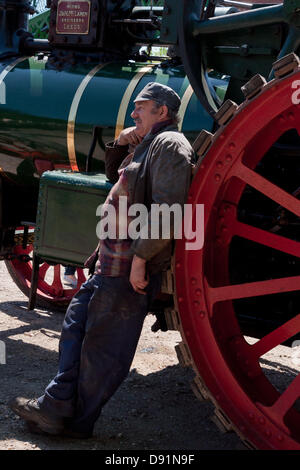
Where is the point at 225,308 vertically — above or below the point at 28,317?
above

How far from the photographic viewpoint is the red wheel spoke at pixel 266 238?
2865 mm

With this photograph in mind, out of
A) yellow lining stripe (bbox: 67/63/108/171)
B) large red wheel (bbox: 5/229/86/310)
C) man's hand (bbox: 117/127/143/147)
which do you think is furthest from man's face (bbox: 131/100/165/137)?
large red wheel (bbox: 5/229/86/310)

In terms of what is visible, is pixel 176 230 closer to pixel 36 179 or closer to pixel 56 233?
pixel 56 233

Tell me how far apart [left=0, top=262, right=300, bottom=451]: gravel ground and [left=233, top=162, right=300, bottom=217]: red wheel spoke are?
3.97 ft

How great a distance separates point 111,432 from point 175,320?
0.88 meters

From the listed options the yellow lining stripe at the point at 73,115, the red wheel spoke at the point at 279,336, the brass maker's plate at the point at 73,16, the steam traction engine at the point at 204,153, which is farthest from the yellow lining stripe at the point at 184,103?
the red wheel spoke at the point at 279,336

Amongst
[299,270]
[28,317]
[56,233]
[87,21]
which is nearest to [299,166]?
[299,270]

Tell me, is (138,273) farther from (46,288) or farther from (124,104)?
(46,288)

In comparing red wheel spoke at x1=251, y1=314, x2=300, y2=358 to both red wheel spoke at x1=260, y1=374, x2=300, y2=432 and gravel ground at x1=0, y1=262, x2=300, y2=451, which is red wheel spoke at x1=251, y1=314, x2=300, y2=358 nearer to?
red wheel spoke at x1=260, y1=374, x2=300, y2=432

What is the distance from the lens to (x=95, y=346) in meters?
3.17

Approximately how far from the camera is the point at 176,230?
2.84 metres

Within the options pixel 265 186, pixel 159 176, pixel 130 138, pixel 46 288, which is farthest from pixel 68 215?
pixel 46 288
